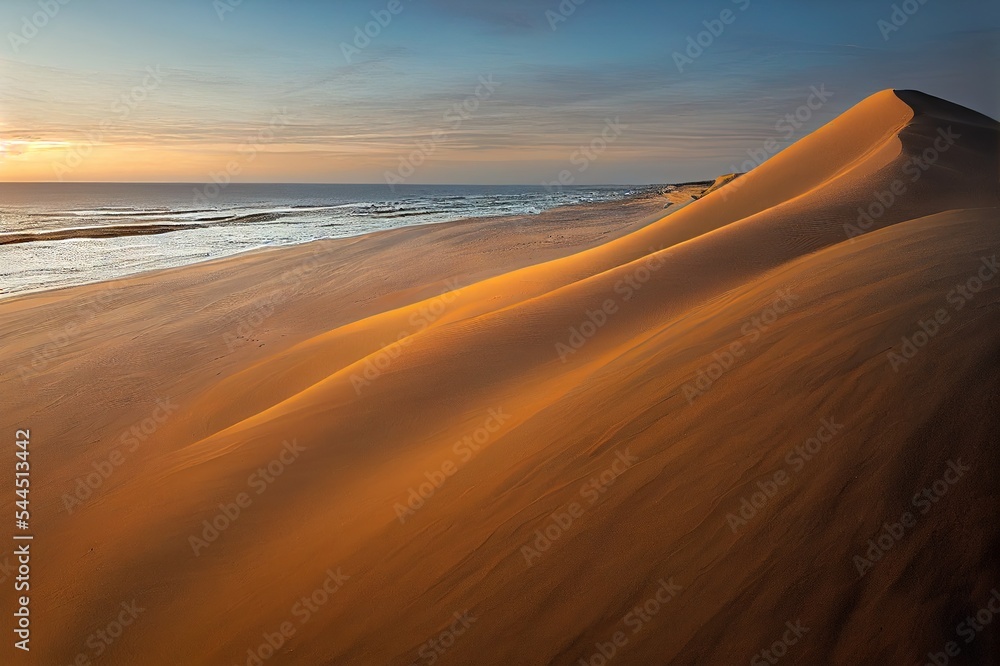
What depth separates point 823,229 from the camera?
7355 mm

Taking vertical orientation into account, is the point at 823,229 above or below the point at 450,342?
below

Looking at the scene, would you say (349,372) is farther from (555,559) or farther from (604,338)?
(555,559)

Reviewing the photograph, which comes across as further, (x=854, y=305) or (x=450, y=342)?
(x=450, y=342)

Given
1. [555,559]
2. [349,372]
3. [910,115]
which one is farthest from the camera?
[910,115]

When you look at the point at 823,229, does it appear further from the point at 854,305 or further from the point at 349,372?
the point at 349,372

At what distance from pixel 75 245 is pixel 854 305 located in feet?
105

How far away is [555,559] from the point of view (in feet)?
11.0

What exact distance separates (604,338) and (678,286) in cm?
137

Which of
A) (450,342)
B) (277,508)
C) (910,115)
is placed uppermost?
(910,115)

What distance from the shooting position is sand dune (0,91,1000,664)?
287 cm

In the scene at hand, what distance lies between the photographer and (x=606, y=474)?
3.75 m

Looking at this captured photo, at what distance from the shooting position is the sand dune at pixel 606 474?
9.43ft

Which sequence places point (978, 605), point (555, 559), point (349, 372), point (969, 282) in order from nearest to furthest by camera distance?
point (978, 605) < point (555, 559) < point (969, 282) < point (349, 372)

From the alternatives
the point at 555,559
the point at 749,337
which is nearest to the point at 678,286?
the point at 749,337
